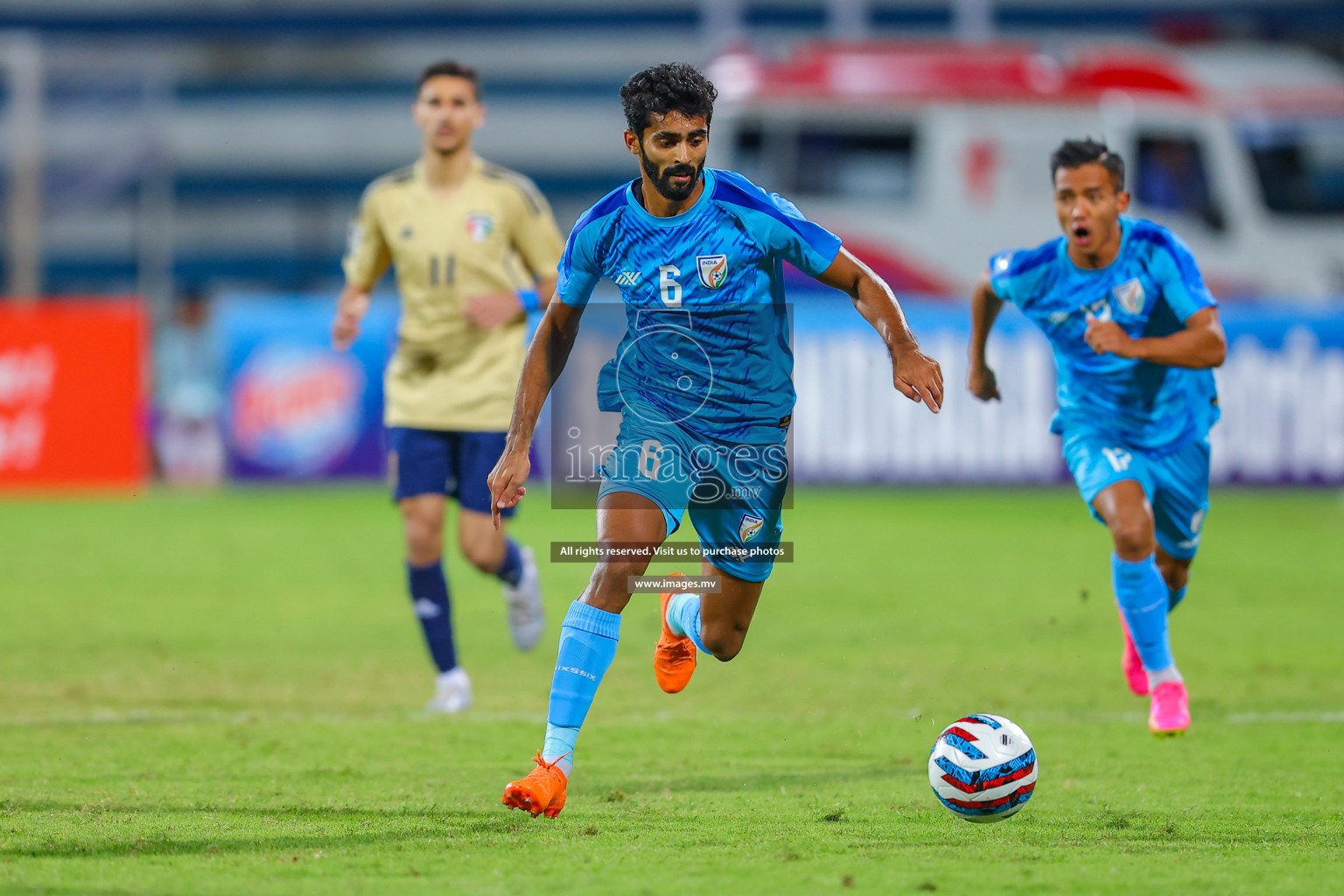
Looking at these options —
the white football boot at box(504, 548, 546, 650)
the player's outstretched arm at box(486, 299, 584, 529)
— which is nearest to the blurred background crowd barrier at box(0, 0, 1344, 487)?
the white football boot at box(504, 548, 546, 650)

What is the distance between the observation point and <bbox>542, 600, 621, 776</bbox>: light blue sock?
4965 millimetres

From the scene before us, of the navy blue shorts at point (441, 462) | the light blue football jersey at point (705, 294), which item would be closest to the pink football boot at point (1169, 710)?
the light blue football jersey at point (705, 294)

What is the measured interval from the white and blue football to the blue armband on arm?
326 centimetres

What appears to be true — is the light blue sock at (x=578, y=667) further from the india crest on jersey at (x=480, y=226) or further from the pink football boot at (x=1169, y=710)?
the india crest on jersey at (x=480, y=226)

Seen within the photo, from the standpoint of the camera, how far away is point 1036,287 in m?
6.69

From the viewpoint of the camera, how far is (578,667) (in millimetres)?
5027

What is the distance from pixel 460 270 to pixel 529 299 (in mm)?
365

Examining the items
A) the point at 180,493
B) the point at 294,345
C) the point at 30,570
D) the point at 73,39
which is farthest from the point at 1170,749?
the point at 73,39

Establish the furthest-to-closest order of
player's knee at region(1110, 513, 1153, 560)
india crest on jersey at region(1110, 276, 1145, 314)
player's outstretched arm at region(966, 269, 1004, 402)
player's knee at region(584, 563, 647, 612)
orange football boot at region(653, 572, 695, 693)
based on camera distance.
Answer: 1. player's outstretched arm at region(966, 269, 1004, 402)
2. india crest on jersey at region(1110, 276, 1145, 314)
3. player's knee at region(1110, 513, 1153, 560)
4. orange football boot at region(653, 572, 695, 693)
5. player's knee at region(584, 563, 647, 612)

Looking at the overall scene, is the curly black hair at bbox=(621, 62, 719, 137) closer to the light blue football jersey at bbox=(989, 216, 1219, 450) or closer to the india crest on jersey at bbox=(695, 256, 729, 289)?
the india crest on jersey at bbox=(695, 256, 729, 289)

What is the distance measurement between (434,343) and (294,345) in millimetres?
9371

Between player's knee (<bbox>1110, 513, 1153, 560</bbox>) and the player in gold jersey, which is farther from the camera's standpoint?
the player in gold jersey

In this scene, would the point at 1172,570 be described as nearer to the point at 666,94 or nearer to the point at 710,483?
the point at 710,483

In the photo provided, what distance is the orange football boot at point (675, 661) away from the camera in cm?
604
